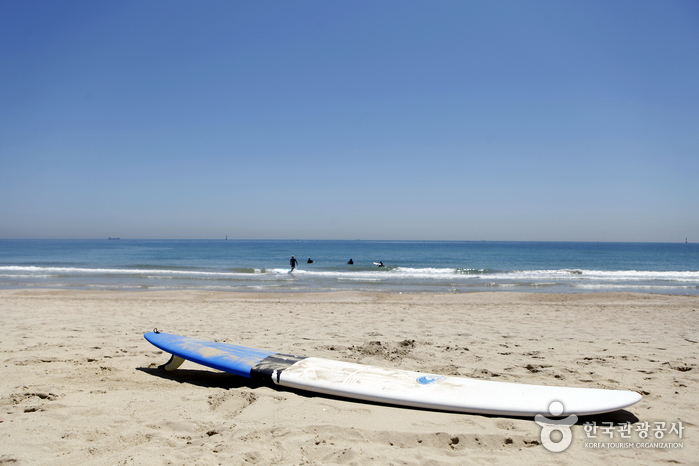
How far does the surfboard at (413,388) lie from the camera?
3348 mm

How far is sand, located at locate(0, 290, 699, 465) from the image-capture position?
2756 millimetres

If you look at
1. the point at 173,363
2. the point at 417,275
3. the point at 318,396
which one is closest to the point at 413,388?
the point at 318,396

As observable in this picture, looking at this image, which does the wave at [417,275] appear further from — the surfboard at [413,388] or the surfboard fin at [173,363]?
the surfboard fin at [173,363]

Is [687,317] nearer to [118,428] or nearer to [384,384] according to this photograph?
[384,384]

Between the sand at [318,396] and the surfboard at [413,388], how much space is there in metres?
0.10

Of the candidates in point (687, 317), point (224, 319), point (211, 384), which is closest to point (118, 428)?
point (211, 384)

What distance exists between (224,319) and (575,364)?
6.79 meters

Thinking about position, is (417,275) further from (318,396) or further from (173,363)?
(318,396)

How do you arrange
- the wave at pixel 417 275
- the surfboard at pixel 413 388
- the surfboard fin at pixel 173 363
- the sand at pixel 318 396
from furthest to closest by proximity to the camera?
the wave at pixel 417 275, the surfboard fin at pixel 173 363, the surfboard at pixel 413 388, the sand at pixel 318 396

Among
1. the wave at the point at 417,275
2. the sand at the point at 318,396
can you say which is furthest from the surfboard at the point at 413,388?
the wave at the point at 417,275

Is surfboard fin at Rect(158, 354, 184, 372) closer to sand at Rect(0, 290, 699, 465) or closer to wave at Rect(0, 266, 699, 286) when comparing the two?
sand at Rect(0, 290, 699, 465)

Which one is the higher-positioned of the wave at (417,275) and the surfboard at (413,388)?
the surfboard at (413,388)

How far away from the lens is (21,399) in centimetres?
359

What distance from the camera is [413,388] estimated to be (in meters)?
3.67
